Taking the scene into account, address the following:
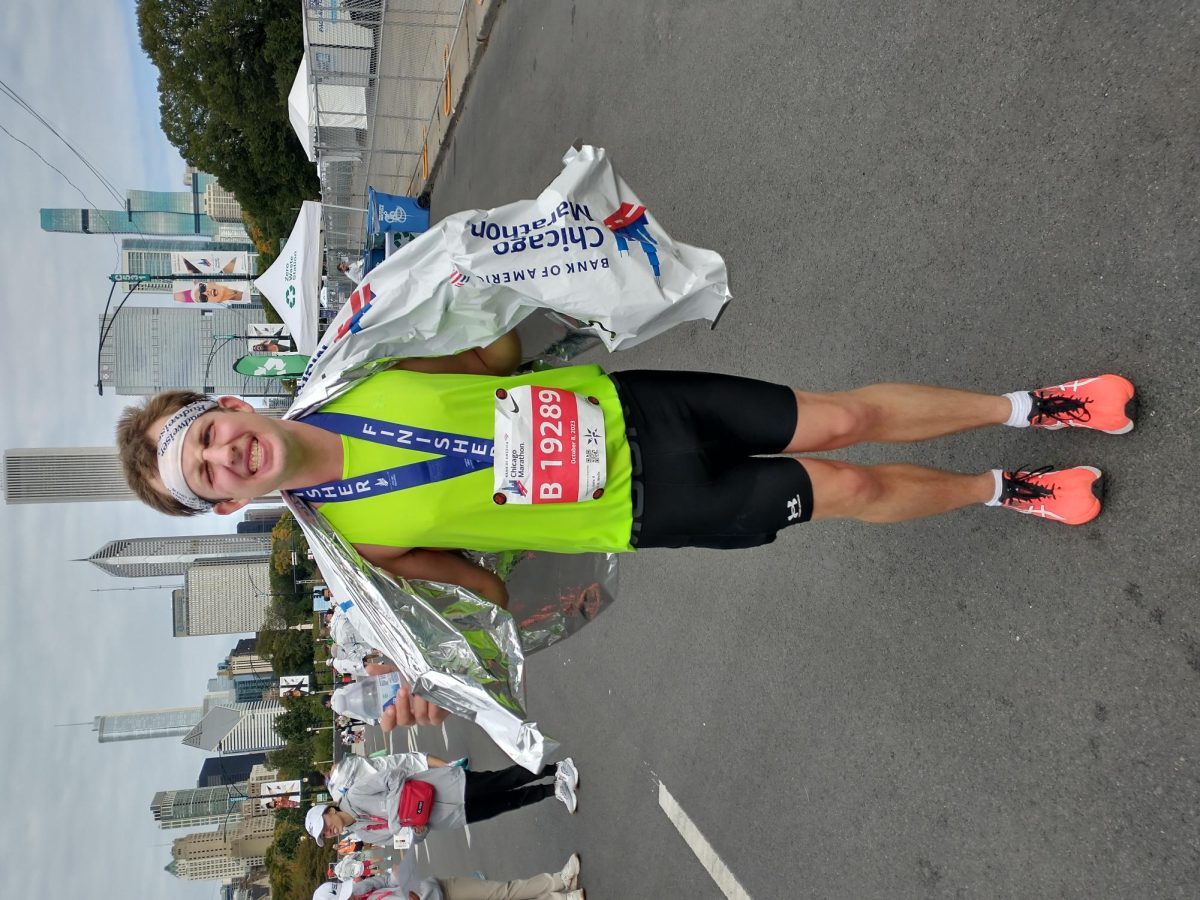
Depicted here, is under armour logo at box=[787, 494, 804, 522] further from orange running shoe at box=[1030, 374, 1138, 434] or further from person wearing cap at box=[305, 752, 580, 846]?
person wearing cap at box=[305, 752, 580, 846]

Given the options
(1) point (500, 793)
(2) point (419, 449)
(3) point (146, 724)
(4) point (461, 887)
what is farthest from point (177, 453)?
(3) point (146, 724)

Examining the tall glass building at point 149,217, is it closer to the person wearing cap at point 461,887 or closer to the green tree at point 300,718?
the green tree at point 300,718

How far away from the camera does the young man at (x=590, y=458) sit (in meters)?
2.64

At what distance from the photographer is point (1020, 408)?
278 cm

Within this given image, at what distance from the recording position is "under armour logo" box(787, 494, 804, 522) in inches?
109

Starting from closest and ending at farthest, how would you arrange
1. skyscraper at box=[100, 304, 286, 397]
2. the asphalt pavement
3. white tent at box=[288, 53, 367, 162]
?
1. the asphalt pavement
2. white tent at box=[288, 53, 367, 162]
3. skyscraper at box=[100, 304, 286, 397]

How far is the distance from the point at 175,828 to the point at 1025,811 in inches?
5655

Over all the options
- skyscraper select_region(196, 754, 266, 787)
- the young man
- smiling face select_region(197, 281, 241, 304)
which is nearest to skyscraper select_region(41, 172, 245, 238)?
smiling face select_region(197, 281, 241, 304)

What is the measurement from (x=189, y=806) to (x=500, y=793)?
132204 mm

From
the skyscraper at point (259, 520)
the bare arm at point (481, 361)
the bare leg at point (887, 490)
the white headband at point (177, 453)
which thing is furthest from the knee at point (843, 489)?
the skyscraper at point (259, 520)

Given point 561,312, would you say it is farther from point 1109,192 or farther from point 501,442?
point 1109,192

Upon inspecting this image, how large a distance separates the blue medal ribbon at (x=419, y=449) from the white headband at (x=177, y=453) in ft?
1.68

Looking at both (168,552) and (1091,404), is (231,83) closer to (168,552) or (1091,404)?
(1091,404)

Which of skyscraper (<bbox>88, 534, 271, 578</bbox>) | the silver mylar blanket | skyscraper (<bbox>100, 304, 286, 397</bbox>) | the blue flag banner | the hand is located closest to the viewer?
the silver mylar blanket
